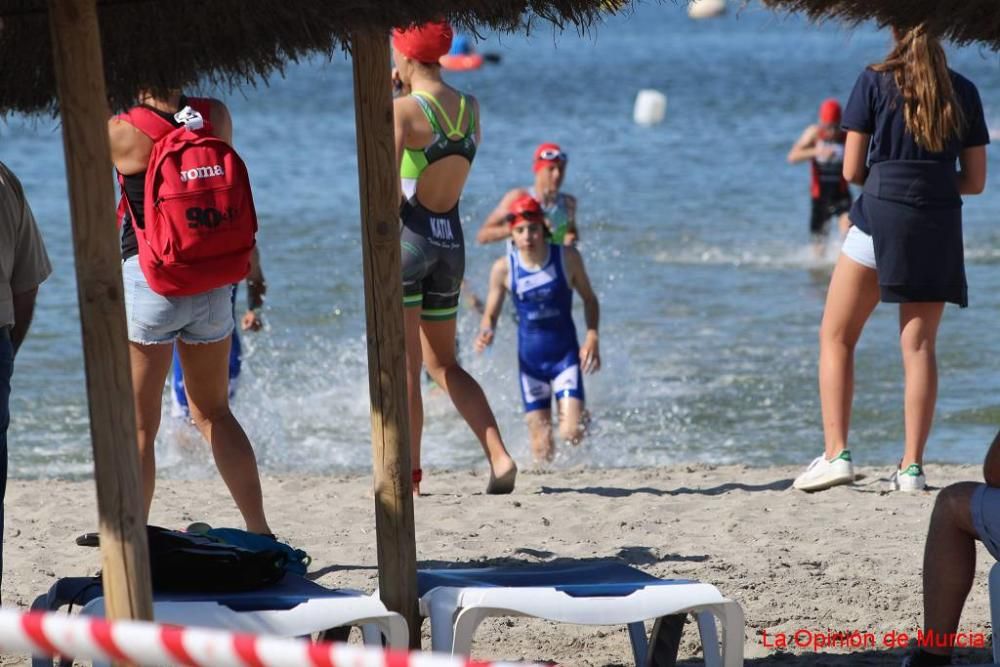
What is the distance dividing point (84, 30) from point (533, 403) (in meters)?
4.94

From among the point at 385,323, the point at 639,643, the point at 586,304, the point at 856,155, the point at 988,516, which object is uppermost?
the point at 856,155

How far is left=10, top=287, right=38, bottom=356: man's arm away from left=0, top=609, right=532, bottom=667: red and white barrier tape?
1.68 m

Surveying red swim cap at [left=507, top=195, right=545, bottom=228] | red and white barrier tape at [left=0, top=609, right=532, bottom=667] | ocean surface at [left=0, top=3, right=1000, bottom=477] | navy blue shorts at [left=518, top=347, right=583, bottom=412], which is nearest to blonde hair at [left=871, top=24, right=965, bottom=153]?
ocean surface at [left=0, top=3, right=1000, bottom=477]

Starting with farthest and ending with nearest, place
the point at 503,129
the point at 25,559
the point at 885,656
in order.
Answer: the point at 503,129, the point at 25,559, the point at 885,656

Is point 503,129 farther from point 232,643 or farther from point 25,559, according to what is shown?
point 232,643

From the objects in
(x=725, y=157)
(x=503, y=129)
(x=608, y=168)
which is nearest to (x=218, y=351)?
(x=608, y=168)

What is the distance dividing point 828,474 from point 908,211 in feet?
3.72

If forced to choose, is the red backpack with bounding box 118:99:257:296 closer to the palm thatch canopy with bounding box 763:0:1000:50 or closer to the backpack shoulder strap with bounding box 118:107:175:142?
→ the backpack shoulder strap with bounding box 118:107:175:142

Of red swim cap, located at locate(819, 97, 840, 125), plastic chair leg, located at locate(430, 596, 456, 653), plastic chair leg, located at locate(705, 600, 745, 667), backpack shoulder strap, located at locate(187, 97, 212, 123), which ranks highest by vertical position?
red swim cap, located at locate(819, 97, 840, 125)

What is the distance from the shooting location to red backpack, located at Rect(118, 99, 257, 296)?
14.3 ft

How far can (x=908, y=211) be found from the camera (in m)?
5.73

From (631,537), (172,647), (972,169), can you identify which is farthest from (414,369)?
(172,647)

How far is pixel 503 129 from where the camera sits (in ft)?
93.1

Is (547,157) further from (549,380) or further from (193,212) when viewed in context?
(193,212)
